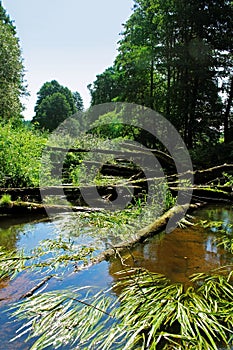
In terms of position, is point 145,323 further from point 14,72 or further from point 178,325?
point 14,72

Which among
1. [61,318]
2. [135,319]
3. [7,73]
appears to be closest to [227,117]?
[7,73]

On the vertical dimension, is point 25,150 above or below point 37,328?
above

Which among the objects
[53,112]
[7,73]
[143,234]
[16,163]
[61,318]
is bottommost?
[61,318]

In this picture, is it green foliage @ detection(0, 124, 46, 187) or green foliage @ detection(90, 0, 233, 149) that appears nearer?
green foliage @ detection(0, 124, 46, 187)

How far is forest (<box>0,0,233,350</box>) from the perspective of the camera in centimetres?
185

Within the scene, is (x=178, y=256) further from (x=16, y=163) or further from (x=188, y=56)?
(x=188, y=56)

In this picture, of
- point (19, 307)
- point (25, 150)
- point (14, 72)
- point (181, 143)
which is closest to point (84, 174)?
point (25, 150)

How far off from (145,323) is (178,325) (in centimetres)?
23

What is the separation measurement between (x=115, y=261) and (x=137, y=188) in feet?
9.82

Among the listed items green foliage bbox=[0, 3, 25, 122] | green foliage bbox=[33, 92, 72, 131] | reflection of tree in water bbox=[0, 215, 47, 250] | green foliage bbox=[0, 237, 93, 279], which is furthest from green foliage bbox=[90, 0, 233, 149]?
green foliage bbox=[33, 92, 72, 131]

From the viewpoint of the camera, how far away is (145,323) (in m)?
1.78

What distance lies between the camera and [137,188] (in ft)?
19.5

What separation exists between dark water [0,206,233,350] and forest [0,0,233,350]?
0.06m

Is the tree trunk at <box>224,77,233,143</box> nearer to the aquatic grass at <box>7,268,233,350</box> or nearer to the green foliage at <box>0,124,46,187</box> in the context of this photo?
the green foliage at <box>0,124,46,187</box>
